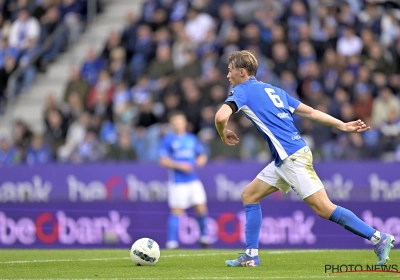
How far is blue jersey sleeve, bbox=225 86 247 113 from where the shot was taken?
10125 mm

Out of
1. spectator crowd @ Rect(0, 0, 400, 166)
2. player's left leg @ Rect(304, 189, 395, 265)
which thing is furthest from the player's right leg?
spectator crowd @ Rect(0, 0, 400, 166)

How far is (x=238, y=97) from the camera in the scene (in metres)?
10.2

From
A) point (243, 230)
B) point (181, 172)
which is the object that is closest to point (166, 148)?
point (181, 172)

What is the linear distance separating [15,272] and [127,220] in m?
8.00

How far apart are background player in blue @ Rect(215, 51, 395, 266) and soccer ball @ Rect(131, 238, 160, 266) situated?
131 cm

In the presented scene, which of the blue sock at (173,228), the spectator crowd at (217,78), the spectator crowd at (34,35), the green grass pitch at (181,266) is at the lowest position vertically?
the green grass pitch at (181,266)

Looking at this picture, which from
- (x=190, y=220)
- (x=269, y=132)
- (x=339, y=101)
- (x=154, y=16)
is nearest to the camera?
(x=269, y=132)

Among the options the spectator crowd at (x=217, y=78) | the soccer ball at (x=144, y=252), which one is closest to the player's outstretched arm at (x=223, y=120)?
the soccer ball at (x=144, y=252)

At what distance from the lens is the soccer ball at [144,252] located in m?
11.4

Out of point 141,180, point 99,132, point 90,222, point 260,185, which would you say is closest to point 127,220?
point 90,222

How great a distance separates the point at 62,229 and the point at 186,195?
3086mm

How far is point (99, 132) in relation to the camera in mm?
22906

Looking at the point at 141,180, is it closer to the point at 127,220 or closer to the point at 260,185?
the point at 127,220

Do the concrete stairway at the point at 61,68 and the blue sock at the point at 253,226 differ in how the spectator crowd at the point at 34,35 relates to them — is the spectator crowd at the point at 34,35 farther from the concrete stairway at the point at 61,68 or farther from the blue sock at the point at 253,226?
the blue sock at the point at 253,226
